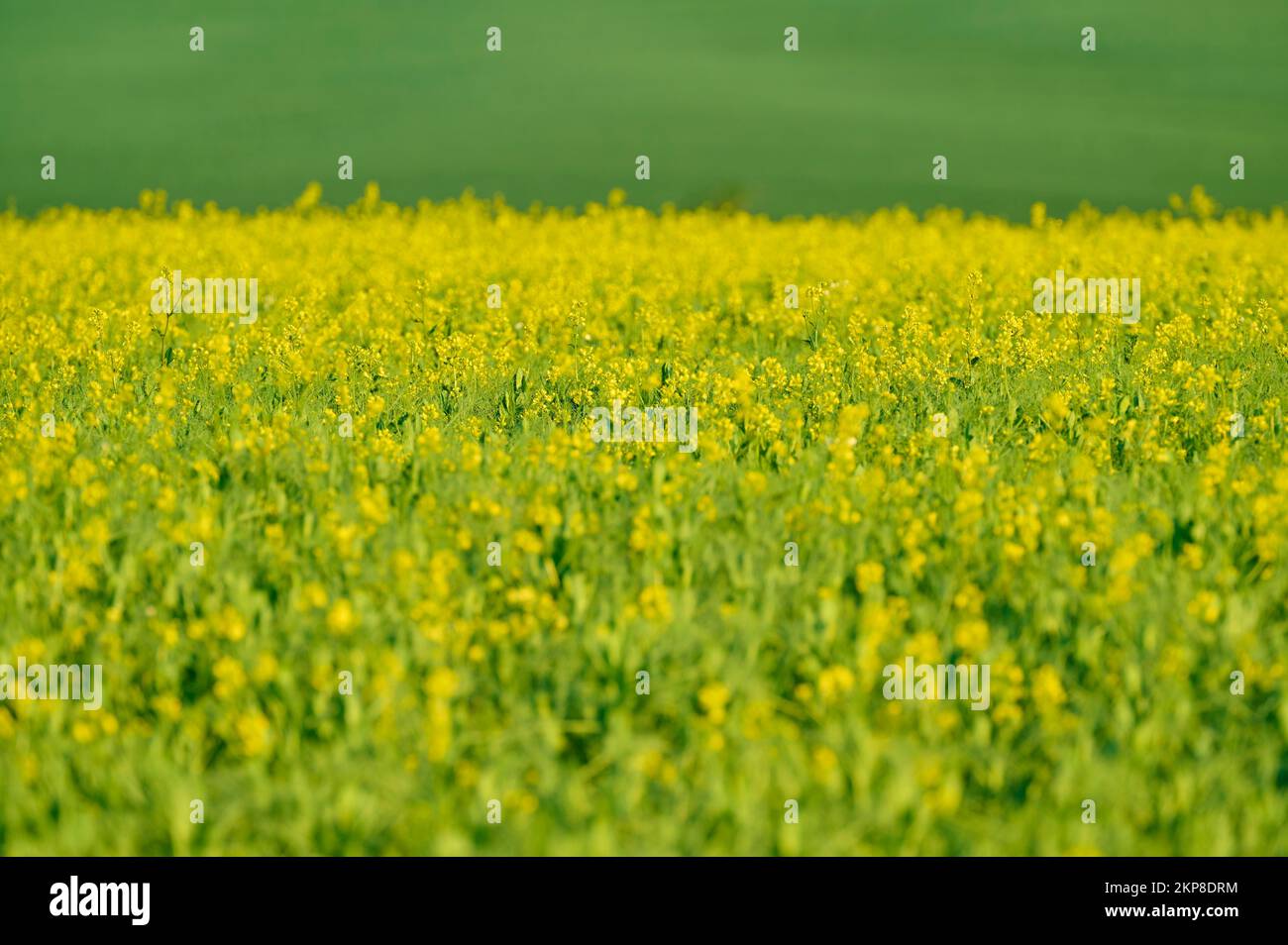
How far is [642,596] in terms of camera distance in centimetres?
490

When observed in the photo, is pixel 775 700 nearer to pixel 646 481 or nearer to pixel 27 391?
pixel 646 481

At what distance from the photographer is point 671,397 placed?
27.1 feet

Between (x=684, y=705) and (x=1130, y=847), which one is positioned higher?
(x=684, y=705)

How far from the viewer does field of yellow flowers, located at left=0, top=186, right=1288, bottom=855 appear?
383 cm

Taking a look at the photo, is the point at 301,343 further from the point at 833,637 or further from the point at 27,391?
the point at 833,637

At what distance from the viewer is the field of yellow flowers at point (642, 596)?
3830 millimetres

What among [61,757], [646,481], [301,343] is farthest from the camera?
[301,343]

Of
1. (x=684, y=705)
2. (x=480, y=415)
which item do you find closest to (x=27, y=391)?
(x=480, y=415)

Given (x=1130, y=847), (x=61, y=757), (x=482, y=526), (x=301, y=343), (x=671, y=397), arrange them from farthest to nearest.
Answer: (x=301, y=343) < (x=671, y=397) < (x=482, y=526) < (x=61, y=757) < (x=1130, y=847)

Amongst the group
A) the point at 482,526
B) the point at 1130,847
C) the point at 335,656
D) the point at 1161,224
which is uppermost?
the point at 1161,224

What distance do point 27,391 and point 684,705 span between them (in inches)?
254

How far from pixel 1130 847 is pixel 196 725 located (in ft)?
9.86

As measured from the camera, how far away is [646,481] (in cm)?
654

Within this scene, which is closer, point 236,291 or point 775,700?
point 775,700
